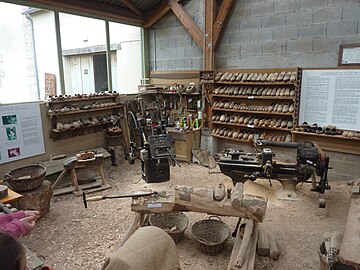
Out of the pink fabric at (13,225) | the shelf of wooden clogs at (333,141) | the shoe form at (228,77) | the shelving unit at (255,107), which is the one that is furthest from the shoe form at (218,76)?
the pink fabric at (13,225)

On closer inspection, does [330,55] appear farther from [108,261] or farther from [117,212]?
[108,261]

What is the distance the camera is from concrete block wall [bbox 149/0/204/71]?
19.1ft

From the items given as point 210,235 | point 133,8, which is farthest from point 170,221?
point 133,8

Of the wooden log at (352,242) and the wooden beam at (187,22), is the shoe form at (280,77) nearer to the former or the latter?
the wooden beam at (187,22)

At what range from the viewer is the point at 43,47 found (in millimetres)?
4809

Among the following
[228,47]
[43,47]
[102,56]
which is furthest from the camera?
[102,56]

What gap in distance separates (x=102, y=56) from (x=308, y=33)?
13.5 ft

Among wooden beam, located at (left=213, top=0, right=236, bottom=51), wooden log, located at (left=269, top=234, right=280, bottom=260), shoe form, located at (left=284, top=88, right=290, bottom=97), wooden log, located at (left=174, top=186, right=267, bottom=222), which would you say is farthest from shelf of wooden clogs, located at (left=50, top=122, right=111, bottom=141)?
wooden log, located at (left=269, top=234, right=280, bottom=260)

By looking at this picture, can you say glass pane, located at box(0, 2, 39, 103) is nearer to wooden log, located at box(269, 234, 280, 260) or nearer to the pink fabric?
the pink fabric

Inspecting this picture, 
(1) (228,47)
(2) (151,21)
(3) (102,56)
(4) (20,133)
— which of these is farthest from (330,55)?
(4) (20,133)

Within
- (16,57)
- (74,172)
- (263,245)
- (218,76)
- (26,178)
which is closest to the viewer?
(263,245)

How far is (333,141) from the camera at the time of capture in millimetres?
4551

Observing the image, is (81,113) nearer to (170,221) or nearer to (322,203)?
(170,221)

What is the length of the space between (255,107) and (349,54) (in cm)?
166
